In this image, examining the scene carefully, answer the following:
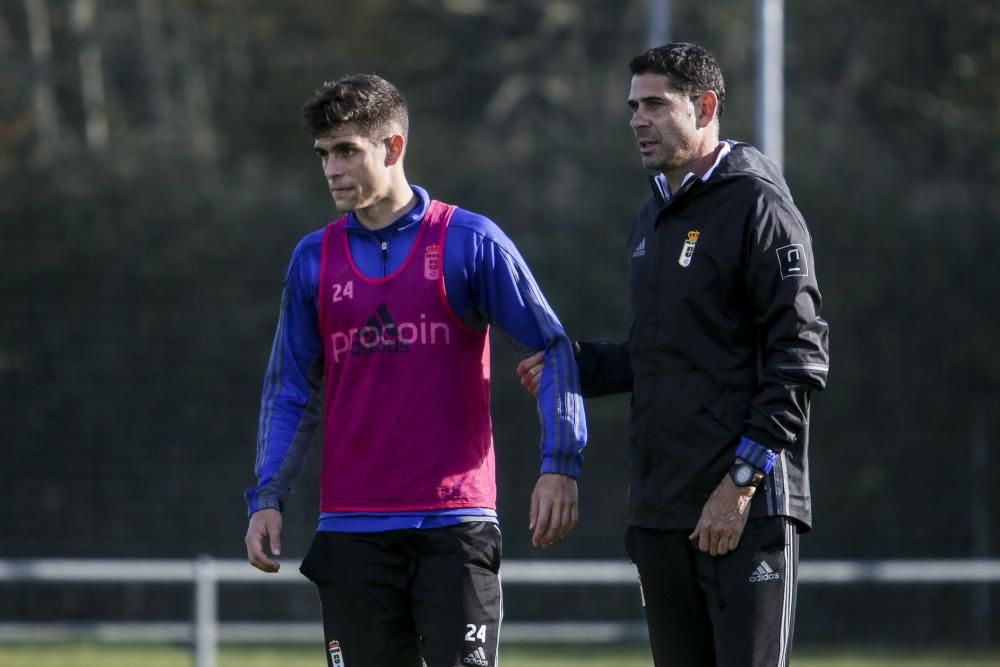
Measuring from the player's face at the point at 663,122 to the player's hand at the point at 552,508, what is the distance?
0.89 meters

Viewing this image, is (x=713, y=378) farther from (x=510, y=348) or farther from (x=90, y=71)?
(x=90, y=71)

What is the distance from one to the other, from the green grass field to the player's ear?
19.4 feet

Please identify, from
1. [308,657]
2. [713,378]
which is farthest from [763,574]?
[308,657]

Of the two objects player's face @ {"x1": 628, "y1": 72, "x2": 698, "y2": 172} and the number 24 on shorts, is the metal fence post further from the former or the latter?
player's face @ {"x1": 628, "y1": 72, "x2": 698, "y2": 172}

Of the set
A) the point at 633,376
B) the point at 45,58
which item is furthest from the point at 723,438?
the point at 45,58

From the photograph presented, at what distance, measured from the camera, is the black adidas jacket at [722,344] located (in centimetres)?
401

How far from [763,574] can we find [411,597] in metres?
0.94

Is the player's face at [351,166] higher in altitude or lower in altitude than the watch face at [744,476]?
higher

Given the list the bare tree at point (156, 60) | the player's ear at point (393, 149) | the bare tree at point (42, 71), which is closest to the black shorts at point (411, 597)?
the player's ear at point (393, 149)

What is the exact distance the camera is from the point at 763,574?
404 cm

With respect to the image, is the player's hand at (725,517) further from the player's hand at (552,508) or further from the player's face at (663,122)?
the player's face at (663,122)

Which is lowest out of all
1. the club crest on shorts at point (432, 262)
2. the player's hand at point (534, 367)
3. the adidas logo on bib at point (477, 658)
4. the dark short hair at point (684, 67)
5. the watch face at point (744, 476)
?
the adidas logo on bib at point (477, 658)

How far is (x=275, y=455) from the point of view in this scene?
442cm

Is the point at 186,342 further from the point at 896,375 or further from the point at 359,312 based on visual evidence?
the point at 359,312
